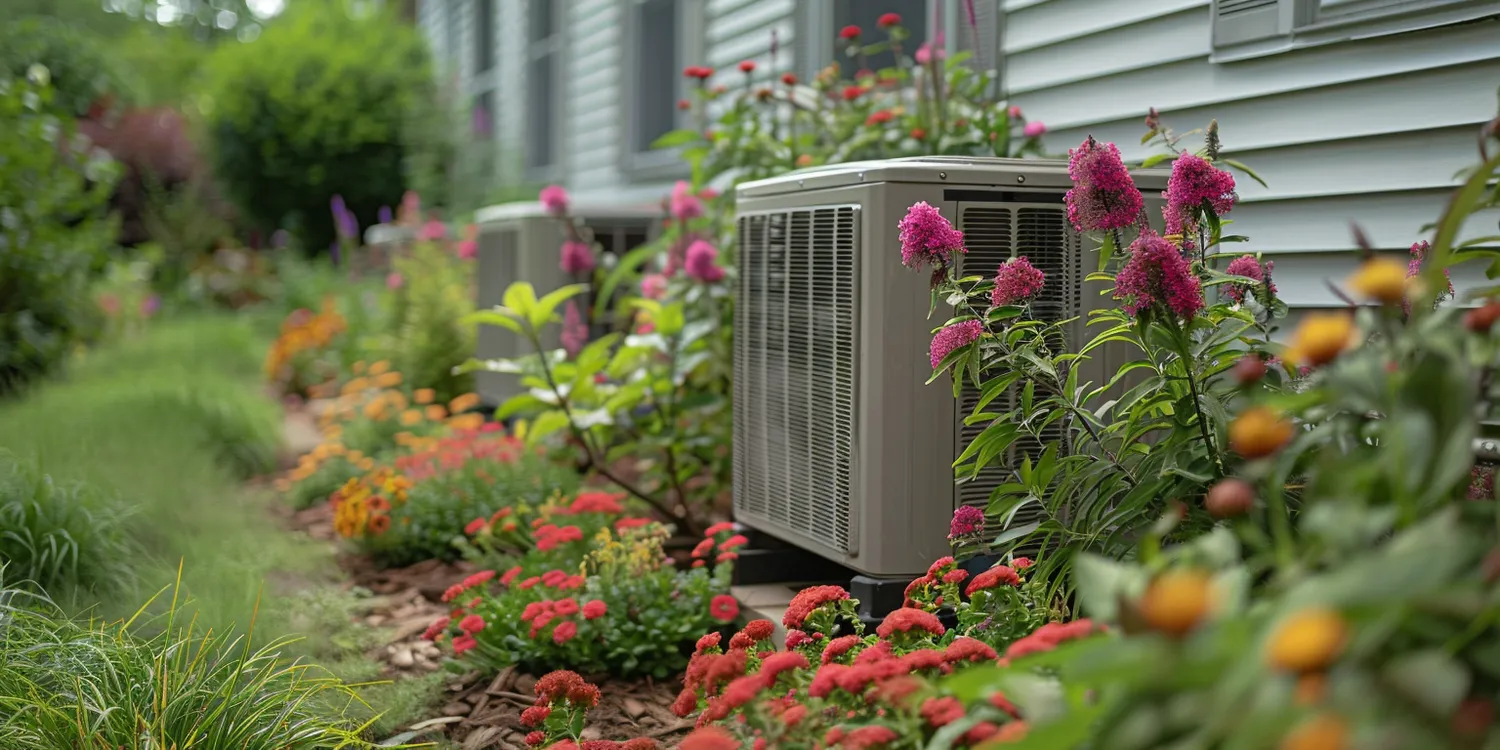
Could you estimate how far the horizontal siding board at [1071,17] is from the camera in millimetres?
3158

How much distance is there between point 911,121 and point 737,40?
7.76 feet

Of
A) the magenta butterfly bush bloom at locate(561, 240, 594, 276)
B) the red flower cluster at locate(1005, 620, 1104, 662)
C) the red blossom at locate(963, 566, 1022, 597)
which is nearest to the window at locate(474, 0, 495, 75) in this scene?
the magenta butterfly bush bloom at locate(561, 240, 594, 276)

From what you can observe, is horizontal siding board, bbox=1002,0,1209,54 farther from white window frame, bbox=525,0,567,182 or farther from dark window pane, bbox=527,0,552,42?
dark window pane, bbox=527,0,552,42

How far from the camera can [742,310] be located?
305 cm

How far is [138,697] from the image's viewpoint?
2045 mm

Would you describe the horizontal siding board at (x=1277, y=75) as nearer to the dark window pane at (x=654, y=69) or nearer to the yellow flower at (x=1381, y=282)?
the yellow flower at (x=1381, y=282)

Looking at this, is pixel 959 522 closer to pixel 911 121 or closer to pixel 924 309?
pixel 924 309

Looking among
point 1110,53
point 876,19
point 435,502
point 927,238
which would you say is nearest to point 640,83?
point 876,19

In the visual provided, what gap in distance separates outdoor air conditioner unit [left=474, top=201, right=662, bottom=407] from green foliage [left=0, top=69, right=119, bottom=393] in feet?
6.72

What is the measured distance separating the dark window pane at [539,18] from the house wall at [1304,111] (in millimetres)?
5749

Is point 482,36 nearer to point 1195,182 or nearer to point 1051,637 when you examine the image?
point 1195,182

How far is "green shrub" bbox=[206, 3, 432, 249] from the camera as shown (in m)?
11.8

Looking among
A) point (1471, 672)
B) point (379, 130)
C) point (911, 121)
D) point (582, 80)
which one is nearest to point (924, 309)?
point (911, 121)

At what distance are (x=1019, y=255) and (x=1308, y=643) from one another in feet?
5.89
